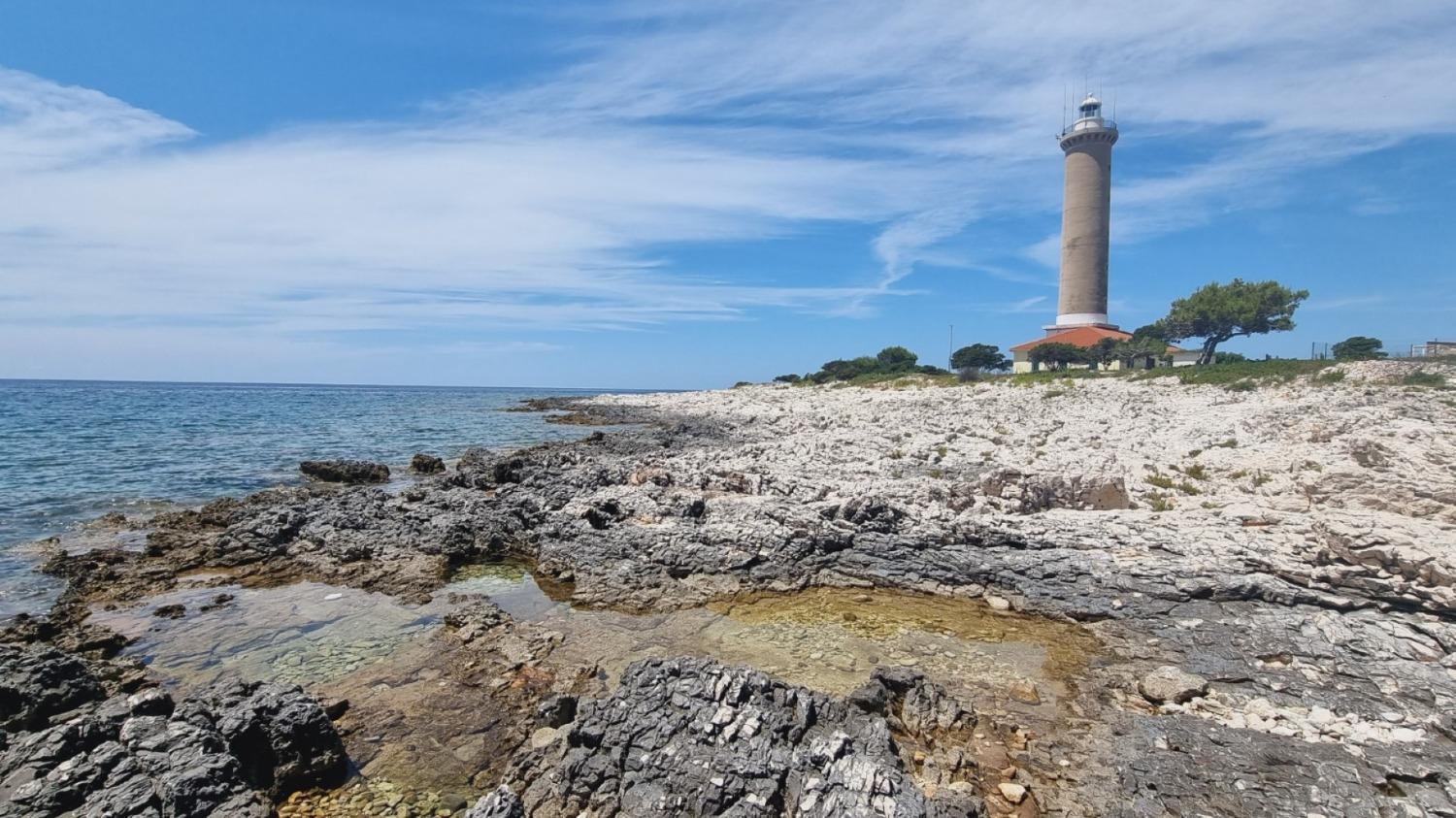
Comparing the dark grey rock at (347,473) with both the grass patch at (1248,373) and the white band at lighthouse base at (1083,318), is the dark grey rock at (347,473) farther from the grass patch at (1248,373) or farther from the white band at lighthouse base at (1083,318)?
the white band at lighthouse base at (1083,318)

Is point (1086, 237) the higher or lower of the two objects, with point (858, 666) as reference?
higher

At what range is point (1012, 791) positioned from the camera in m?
5.65

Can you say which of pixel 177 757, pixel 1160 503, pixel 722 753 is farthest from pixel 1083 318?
pixel 177 757

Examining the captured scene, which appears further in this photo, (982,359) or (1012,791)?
(982,359)

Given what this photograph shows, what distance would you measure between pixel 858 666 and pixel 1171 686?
11.2ft

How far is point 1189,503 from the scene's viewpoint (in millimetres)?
12844

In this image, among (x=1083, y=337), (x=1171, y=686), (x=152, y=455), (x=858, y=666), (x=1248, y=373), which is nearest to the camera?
(x=1171, y=686)

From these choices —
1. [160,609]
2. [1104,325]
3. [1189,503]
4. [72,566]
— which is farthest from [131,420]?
[1104,325]

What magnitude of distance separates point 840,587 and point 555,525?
19.7ft

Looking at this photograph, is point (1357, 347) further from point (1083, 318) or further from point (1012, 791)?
point (1012, 791)

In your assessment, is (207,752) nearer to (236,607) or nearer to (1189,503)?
(236,607)

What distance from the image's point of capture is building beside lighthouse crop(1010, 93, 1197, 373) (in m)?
65.6

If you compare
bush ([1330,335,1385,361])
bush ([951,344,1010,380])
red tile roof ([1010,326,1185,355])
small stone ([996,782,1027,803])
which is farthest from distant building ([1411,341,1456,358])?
small stone ([996,782,1027,803])

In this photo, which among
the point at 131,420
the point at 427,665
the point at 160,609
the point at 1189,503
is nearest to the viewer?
the point at 427,665
